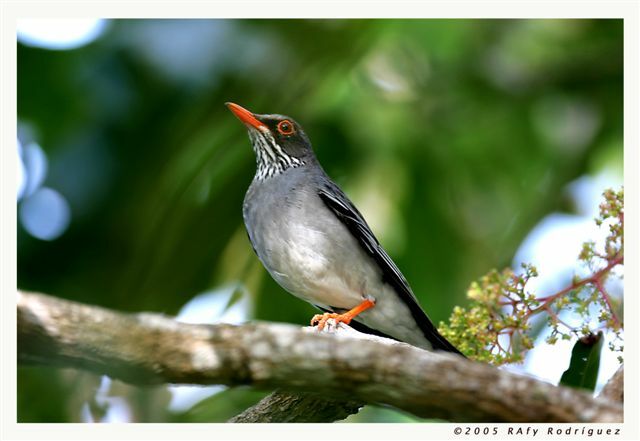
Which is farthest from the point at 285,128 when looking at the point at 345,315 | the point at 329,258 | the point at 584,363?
the point at 584,363

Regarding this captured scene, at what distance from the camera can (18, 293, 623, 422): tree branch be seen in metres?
3.00

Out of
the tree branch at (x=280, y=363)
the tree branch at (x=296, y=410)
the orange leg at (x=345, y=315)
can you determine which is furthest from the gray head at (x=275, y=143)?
the tree branch at (x=280, y=363)

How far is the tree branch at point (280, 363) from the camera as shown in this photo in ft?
9.84

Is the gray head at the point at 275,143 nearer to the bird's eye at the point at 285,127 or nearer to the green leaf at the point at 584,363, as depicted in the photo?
the bird's eye at the point at 285,127

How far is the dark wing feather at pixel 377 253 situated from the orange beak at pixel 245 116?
31.8 inches

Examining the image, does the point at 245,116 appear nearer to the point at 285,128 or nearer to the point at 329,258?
the point at 285,128

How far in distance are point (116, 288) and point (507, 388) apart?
126 inches

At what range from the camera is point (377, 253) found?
5359 millimetres

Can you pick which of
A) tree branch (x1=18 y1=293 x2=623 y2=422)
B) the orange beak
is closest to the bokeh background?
the orange beak

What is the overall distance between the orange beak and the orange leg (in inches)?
60.6

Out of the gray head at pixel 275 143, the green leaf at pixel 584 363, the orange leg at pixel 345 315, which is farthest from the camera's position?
the gray head at pixel 275 143

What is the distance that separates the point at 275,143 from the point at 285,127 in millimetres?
145

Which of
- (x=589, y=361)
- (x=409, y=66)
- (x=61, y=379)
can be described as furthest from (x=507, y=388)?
(x=409, y=66)

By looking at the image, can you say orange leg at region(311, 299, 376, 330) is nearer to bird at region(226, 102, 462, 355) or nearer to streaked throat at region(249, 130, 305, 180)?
bird at region(226, 102, 462, 355)
